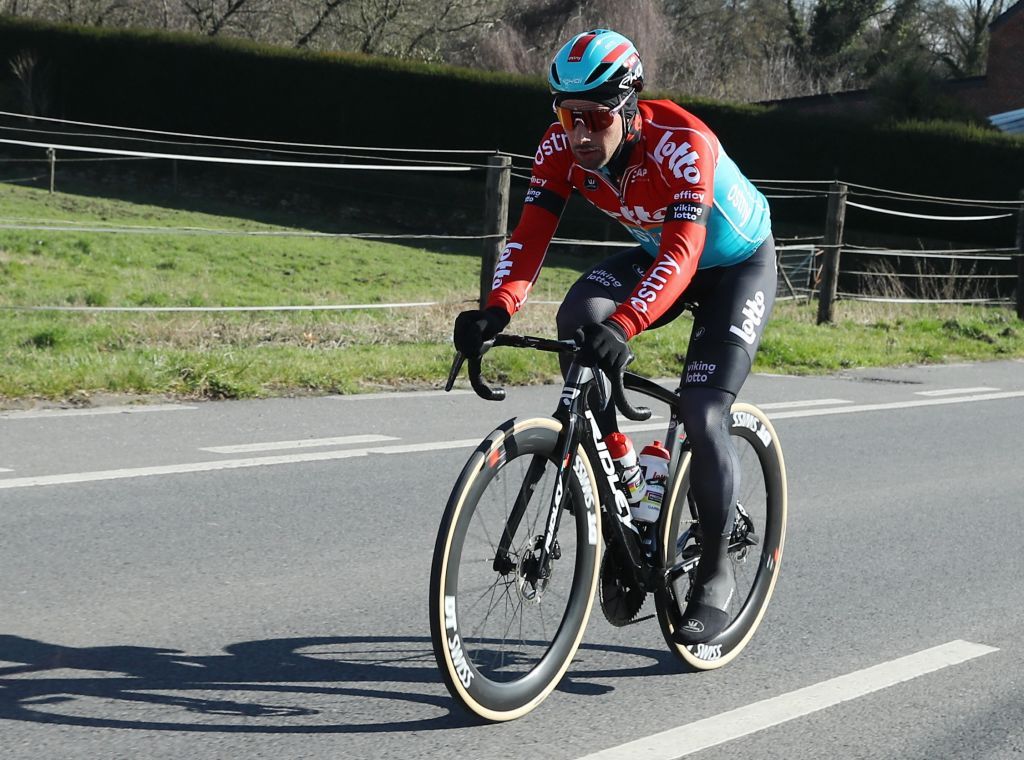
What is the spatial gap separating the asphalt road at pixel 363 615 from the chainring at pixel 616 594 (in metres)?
0.23

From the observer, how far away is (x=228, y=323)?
1236cm

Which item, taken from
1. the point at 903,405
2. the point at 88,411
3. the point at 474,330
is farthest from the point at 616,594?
the point at 903,405

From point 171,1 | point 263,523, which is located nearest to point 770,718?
point 263,523

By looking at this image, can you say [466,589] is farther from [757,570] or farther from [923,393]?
[923,393]

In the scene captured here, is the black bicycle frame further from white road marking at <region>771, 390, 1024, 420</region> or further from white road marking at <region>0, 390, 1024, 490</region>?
white road marking at <region>771, 390, 1024, 420</region>

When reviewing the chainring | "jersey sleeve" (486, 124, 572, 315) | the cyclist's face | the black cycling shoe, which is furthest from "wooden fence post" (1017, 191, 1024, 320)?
the cyclist's face

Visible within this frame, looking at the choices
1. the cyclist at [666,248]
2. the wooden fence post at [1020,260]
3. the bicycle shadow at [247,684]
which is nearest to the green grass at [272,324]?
the wooden fence post at [1020,260]

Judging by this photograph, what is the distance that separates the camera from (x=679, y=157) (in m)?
4.23

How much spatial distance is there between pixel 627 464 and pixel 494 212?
8.55 meters

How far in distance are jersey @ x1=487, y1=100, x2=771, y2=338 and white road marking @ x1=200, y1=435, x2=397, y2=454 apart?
3.37 m

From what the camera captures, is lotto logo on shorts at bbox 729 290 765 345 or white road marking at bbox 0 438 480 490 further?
white road marking at bbox 0 438 480 490

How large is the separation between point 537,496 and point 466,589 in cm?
33

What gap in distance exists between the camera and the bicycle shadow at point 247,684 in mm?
3836

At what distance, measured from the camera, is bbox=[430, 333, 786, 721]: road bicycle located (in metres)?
3.70
